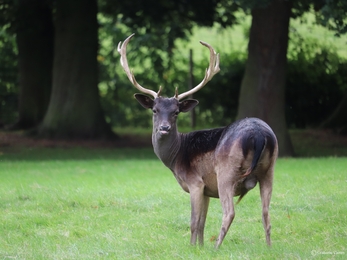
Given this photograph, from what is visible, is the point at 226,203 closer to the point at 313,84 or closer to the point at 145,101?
the point at 145,101

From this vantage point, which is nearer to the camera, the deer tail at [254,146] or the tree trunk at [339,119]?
the deer tail at [254,146]

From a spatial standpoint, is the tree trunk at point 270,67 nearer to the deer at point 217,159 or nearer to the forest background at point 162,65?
the forest background at point 162,65

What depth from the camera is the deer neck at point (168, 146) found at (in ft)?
26.9

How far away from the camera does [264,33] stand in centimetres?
1667

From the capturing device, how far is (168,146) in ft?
27.0

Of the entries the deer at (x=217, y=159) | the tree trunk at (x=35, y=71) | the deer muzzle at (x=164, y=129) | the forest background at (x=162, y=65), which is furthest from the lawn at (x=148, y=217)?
the tree trunk at (x=35, y=71)

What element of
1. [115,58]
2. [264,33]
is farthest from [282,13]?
[115,58]

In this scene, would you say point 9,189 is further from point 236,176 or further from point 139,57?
point 139,57

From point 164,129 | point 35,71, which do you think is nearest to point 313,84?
point 35,71

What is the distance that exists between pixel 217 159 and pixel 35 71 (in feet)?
53.6

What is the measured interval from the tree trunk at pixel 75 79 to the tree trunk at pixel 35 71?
2080 millimetres

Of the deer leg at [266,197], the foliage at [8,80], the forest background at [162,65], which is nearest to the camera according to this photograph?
the deer leg at [266,197]

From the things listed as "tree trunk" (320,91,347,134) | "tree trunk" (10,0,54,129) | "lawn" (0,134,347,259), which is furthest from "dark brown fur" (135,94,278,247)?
"tree trunk" (10,0,54,129)

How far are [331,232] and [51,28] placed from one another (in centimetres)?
1605
